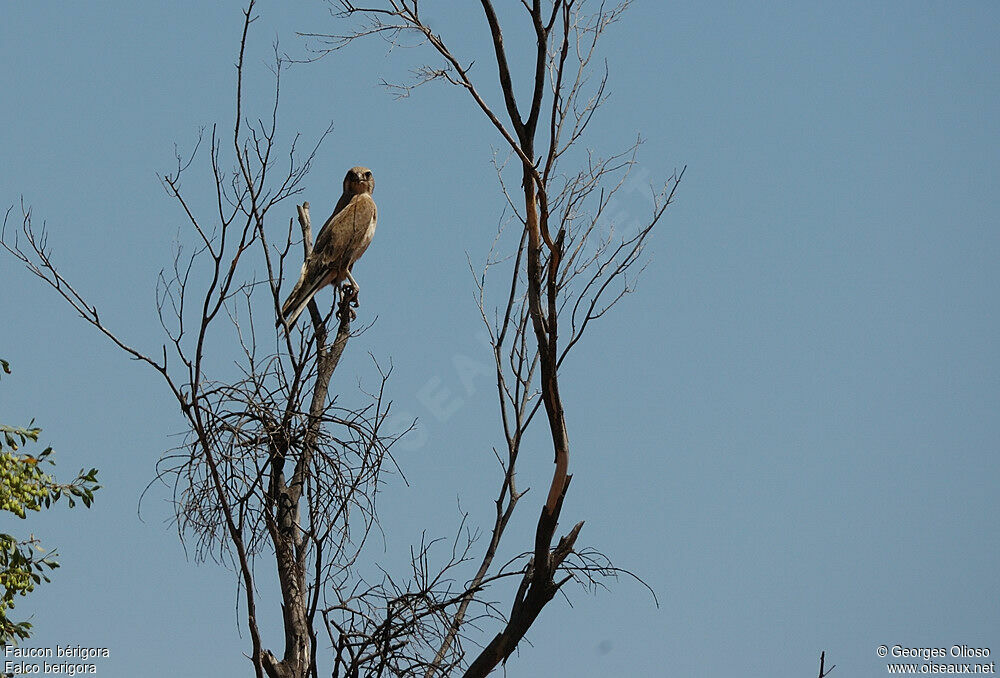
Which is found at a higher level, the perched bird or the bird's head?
the bird's head

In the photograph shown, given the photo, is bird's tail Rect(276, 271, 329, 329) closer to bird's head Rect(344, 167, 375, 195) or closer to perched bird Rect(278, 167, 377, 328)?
perched bird Rect(278, 167, 377, 328)

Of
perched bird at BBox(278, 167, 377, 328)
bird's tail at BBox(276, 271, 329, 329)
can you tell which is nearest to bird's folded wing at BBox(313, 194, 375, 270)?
perched bird at BBox(278, 167, 377, 328)

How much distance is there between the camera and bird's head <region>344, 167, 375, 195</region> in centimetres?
724

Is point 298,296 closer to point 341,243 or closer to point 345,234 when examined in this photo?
point 341,243

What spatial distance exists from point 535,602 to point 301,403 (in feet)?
3.37

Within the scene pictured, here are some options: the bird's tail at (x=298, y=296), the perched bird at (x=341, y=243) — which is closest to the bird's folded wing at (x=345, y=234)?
the perched bird at (x=341, y=243)

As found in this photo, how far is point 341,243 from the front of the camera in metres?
6.16

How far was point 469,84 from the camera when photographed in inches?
152

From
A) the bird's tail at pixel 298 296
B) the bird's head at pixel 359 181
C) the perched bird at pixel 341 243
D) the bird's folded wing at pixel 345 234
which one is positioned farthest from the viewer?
the bird's head at pixel 359 181

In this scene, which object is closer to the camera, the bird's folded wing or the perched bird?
the perched bird

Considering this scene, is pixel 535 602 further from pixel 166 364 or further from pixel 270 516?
pixel 166 364

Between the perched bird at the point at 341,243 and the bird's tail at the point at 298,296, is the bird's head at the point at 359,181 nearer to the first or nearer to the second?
the perched bird at the point at 341,243

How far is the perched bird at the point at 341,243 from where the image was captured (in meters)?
5.35

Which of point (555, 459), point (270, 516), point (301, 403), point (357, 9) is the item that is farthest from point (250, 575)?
Answer: point (357, 9)
